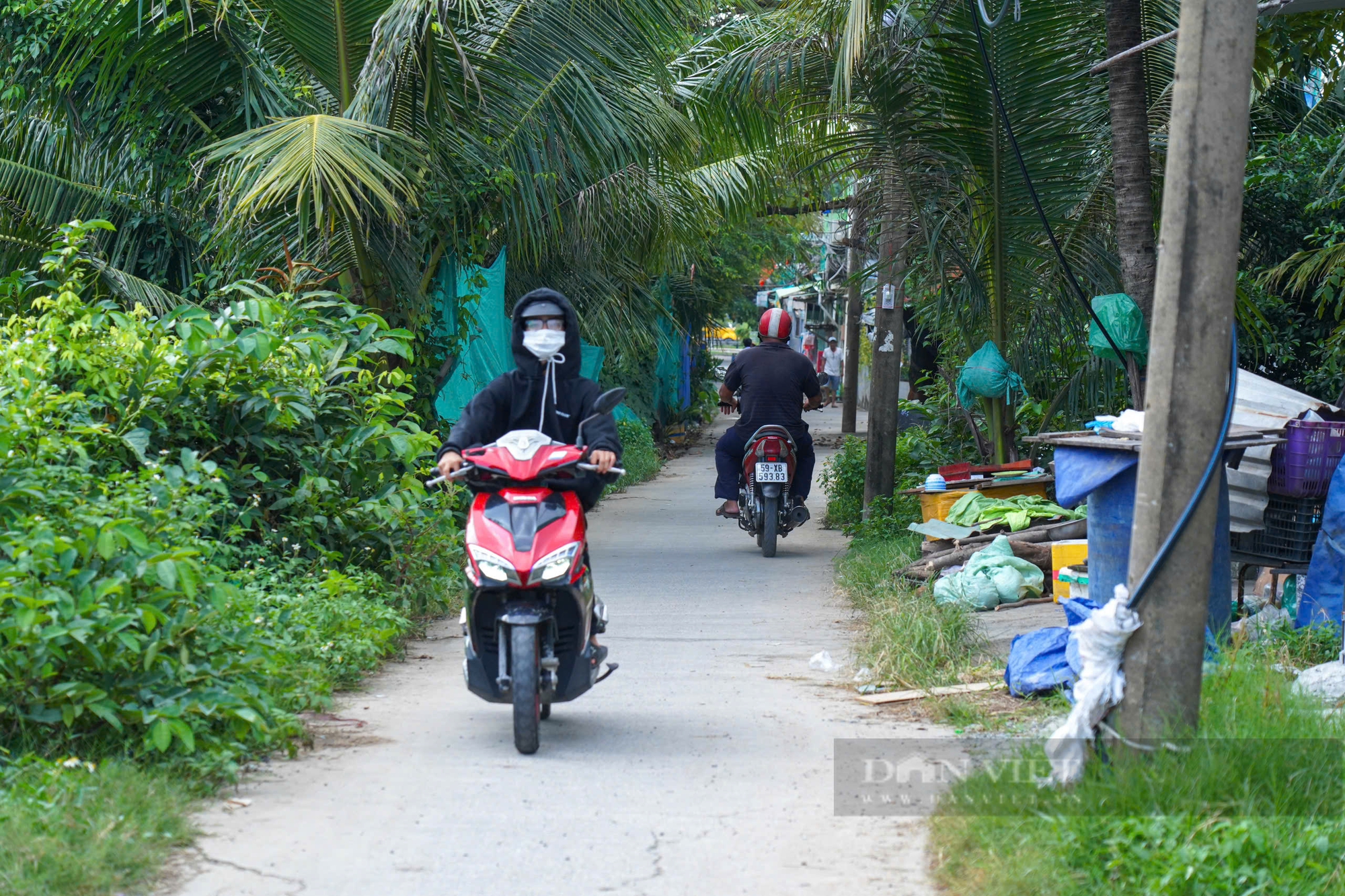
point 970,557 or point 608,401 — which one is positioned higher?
point 608,401

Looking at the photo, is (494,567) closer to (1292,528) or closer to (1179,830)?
(1179,830)

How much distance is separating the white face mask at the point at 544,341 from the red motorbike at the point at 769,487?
5210 millimetres

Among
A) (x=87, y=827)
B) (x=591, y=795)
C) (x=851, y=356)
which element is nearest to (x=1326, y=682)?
(x=591, y=795)

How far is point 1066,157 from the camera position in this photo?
33.0 feet

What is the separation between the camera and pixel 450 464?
5234 mm

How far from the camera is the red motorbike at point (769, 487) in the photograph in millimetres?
10680

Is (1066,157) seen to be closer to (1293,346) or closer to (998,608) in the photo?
(1293,346)

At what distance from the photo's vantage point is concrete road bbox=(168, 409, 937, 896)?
388cm

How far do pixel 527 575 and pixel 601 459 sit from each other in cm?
56

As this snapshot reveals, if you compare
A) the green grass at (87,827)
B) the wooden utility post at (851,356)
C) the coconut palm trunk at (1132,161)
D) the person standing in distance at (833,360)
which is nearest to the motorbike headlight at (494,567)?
the green grass at (87,827)

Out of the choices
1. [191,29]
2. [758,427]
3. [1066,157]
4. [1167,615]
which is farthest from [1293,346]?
[191,29]

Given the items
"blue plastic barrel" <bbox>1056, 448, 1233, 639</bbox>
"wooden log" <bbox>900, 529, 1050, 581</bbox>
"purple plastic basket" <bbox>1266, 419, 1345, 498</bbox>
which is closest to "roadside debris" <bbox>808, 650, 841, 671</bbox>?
"blue plastic barrel" <bbox>1056, 448, 1233, 639</bbox>

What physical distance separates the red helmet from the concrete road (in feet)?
13.2

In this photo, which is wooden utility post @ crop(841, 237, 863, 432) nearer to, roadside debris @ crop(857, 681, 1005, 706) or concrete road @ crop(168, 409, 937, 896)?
concrete road @ crop(168, 409, 937, 896)
